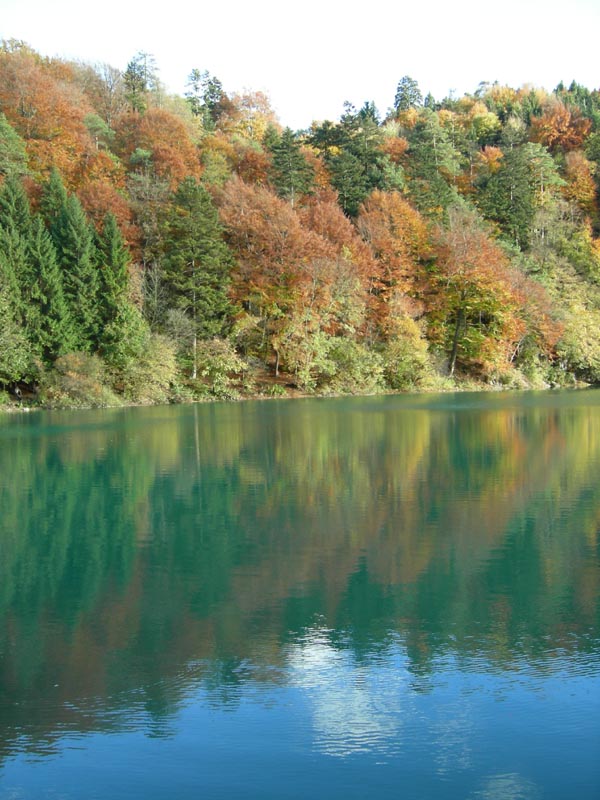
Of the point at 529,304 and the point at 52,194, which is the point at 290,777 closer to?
the point at 52,194

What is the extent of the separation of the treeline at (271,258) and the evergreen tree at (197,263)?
0.13 metres

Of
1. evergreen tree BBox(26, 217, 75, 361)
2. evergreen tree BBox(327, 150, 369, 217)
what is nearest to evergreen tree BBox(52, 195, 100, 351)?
evergreen tree BBox(26, 217, 75, 361)

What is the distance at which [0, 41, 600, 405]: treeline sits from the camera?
4397 centimetres

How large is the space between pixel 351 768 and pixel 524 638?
3.03 meters

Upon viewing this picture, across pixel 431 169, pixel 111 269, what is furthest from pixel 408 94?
pixel 111 269

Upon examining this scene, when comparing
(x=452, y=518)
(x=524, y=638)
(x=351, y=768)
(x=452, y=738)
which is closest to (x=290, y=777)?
(x=351, y=768)

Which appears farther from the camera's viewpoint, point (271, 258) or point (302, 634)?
point (271, 258)

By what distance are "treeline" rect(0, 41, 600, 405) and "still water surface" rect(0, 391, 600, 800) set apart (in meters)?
25.7

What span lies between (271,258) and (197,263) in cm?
447

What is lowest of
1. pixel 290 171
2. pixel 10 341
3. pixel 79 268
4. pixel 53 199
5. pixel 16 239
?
pixel 10 341

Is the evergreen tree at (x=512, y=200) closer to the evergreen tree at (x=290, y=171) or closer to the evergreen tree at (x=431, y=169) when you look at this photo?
the evergreen tree at (x=431, y=169)

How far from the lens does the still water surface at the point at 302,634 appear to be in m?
6.07

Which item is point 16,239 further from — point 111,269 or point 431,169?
point 431,169

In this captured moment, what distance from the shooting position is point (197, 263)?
4897 cm
